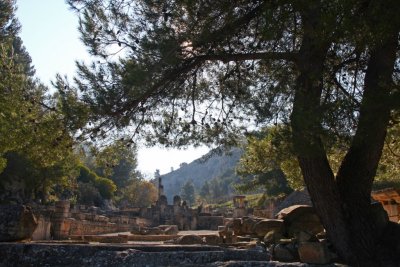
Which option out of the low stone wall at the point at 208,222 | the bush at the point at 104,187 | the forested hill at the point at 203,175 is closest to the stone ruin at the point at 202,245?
the low stone wall at the point at 208,222

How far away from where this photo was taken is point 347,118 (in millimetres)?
6645

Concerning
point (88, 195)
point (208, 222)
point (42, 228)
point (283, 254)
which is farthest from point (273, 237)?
point (88, 195)

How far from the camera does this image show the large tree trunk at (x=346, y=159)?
6363mm

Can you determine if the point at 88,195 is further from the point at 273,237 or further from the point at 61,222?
the point at 273,237

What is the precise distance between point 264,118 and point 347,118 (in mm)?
1615

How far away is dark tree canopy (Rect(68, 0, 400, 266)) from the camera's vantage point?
6133 mm

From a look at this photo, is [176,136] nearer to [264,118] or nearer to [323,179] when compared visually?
[264,118]

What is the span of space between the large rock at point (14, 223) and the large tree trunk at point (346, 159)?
5212 mm

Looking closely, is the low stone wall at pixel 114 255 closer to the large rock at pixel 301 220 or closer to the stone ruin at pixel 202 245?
the stone ruin at pixel 202 245

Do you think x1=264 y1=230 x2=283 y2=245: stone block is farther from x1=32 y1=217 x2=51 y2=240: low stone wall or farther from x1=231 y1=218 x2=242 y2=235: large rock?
x1=32 y1=217 x2=51 y2=240: low stone wall

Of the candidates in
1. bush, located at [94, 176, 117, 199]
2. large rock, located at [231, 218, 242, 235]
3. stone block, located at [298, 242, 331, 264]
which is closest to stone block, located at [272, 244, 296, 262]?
stone block, located at [298, 242, 331, 264]

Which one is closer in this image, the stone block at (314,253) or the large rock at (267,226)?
the stone block at (314,253)

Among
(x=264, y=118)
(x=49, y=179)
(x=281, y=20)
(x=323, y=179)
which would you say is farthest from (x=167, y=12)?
(x=49, y=179)

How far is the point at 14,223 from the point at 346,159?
6.16 metres
